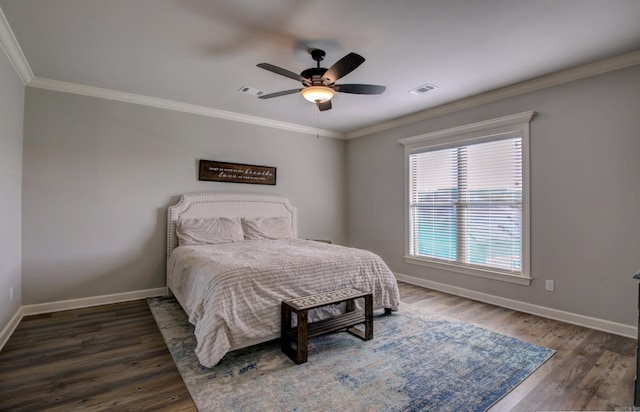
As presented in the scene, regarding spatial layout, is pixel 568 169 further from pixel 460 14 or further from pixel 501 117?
pixel 460 14

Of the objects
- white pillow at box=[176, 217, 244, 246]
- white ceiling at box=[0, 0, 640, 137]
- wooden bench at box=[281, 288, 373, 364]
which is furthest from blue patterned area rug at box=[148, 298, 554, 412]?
white ceiling at box=[0, 0, 640, 137]

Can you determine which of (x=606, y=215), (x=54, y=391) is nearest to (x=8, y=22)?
(x=54, y=391)

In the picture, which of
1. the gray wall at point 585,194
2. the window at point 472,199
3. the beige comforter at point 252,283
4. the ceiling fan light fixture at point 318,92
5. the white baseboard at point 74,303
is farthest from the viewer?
the window at point 472,199

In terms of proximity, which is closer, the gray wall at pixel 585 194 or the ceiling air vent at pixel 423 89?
the gray wall at pixel 585 194

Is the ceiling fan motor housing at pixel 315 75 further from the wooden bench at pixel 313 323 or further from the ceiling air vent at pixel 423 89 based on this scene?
the wooden bench at pixel 313 323

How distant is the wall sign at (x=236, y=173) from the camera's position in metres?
4.52

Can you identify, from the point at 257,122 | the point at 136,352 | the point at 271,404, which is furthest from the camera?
the point at 257,122

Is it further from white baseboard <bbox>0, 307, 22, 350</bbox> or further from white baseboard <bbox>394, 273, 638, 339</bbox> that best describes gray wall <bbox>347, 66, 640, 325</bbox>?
white baseboard <bbox>0, 307, 22, 350</bbox>

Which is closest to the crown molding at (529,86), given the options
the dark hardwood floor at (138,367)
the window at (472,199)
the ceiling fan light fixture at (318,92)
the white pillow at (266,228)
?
the window at (472,199)

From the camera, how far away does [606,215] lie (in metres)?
3.01

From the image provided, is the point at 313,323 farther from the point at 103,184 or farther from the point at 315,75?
the point at 103,184

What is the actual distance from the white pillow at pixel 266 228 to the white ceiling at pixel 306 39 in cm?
189

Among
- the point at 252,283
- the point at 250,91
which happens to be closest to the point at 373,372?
the point at 252,283

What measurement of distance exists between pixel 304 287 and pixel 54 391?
184 cm
